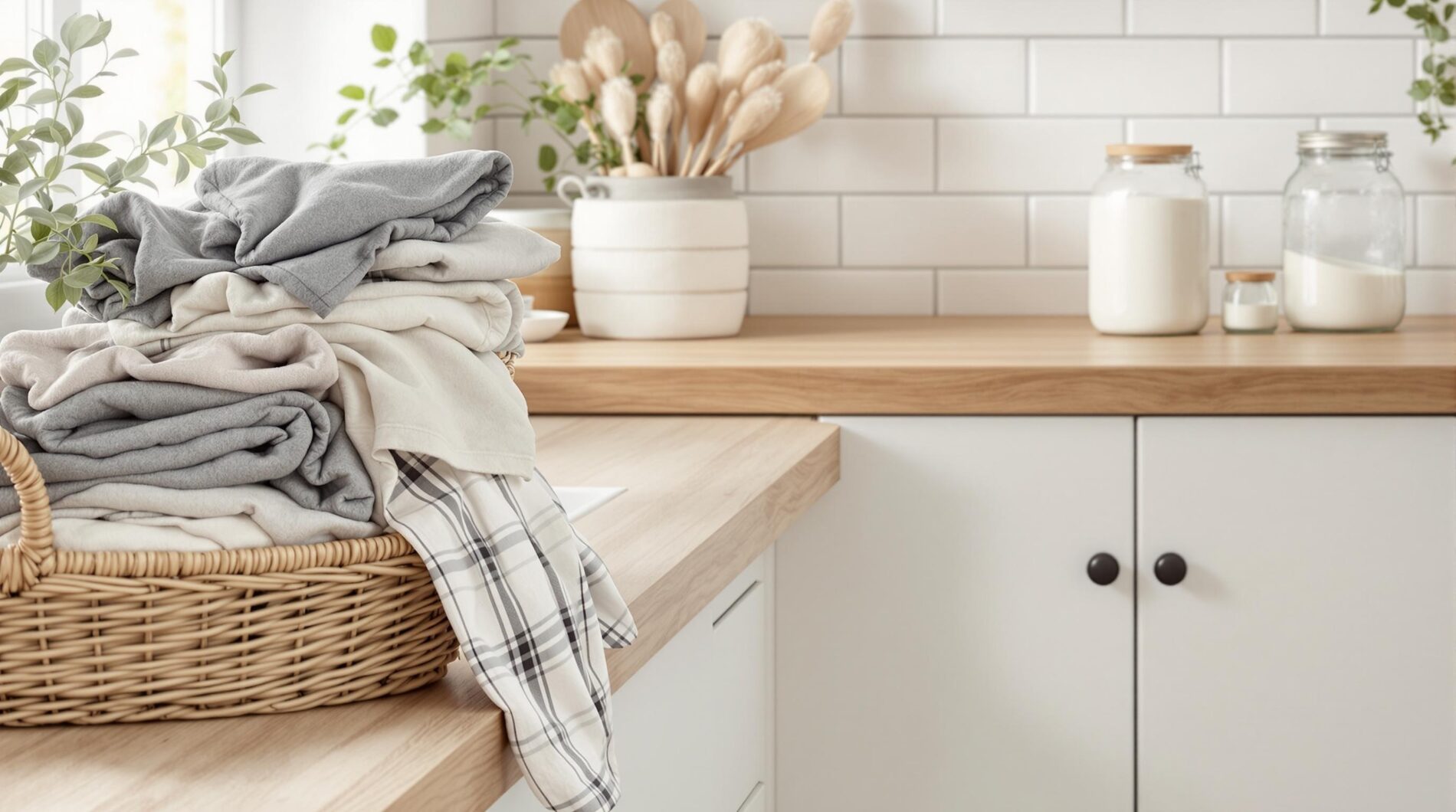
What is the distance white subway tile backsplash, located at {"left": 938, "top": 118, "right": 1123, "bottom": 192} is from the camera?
195 cm

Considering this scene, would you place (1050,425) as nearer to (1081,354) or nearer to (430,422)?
(1081,354)

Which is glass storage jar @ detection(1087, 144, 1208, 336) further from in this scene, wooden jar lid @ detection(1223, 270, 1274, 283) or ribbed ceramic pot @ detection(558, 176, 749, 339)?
ribbed ceramic pot @ detection(558, 176, 749, 339)

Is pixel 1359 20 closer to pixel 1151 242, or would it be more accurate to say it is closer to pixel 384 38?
pixel 1151 242

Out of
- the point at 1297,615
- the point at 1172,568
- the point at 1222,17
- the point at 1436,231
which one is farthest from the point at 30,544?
the point at 1436,231

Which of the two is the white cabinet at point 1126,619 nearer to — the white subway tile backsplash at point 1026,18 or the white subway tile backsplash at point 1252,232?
the white subway tile backsplash at point 1252,232

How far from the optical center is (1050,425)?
4.53ft

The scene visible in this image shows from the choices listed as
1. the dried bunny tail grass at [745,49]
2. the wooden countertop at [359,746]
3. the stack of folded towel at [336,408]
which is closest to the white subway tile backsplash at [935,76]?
the dried bunny tail grass at [745,49]

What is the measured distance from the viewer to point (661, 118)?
5.55 ft

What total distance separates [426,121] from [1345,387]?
1.10 m

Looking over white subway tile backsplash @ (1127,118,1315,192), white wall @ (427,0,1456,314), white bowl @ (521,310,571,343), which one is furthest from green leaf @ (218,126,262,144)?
white subway tile backsplash @ (1127,118,1315,192)

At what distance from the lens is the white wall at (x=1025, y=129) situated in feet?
6.29

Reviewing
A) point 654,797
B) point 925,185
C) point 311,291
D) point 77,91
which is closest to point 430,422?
point 311,291

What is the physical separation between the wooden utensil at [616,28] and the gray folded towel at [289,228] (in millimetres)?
1229

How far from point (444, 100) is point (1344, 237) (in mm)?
1123
